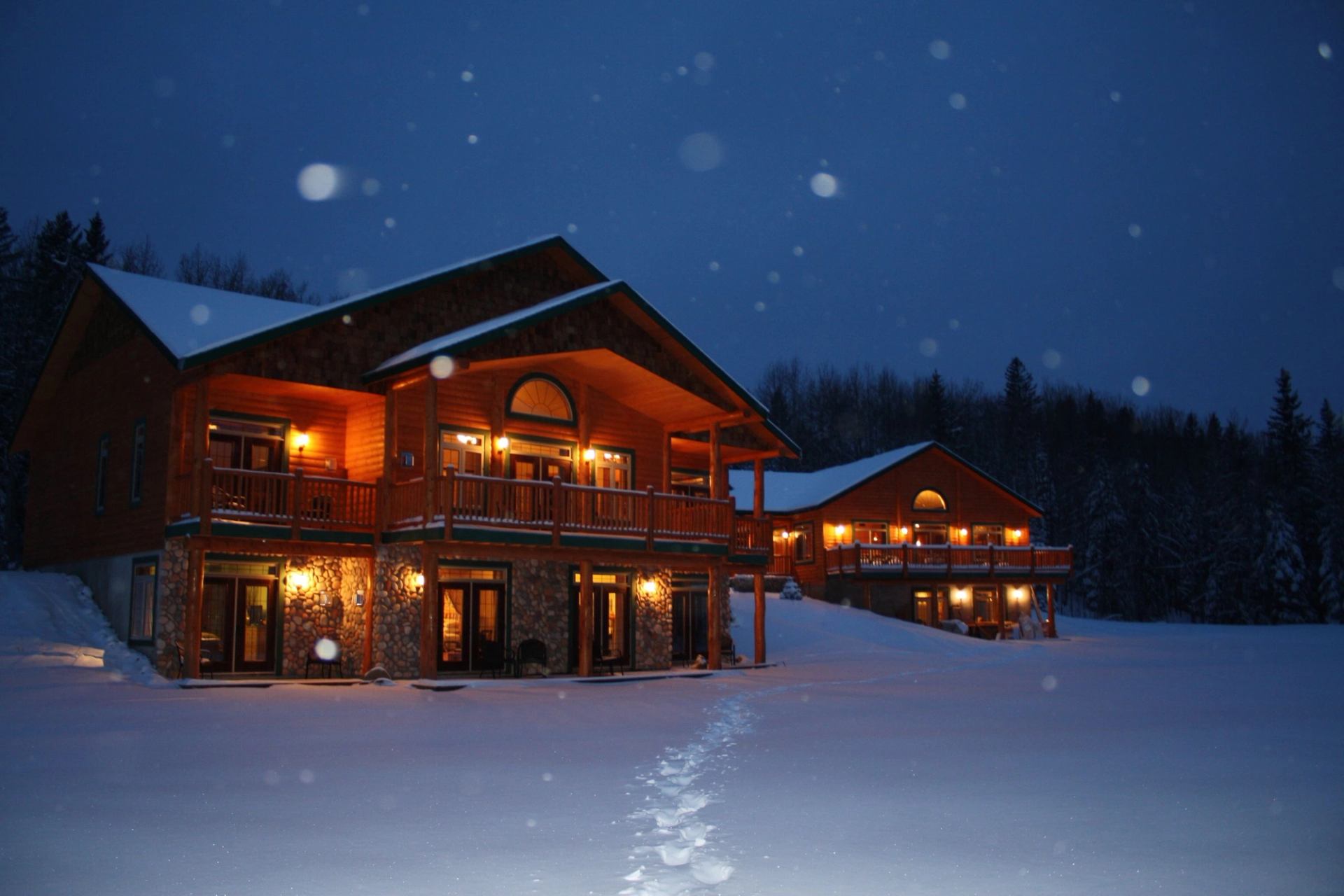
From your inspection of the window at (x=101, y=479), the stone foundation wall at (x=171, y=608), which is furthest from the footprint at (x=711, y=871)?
the window at (x=101, y=479)

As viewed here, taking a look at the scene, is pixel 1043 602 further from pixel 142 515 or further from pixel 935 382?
pixel 142 515

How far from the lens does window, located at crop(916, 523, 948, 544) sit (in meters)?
41.8

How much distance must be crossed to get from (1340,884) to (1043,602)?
186 ft

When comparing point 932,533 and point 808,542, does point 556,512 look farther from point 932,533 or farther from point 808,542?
point 932,533

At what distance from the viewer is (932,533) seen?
138 feet

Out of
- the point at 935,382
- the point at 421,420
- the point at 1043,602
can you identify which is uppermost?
the point at 935,382

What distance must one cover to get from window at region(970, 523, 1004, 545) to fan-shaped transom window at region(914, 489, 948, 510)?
1476mm

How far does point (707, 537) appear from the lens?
23609mm

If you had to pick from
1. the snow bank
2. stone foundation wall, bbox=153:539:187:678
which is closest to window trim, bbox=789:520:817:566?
the snow bank

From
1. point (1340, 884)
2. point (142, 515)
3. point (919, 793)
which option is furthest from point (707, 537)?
point (1340, 884)

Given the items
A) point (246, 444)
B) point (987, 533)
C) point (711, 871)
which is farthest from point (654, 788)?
point (987, 533)

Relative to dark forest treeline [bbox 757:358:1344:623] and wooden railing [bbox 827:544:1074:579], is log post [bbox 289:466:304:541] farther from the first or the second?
dark forest treeline [bbox 757:358:1344:623]

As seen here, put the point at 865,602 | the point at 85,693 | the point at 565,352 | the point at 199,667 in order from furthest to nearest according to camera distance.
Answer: the point at 865,602 → the point at 565,352 → the point at 199,667 → the point at 85,693

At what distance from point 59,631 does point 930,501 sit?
29.8m
